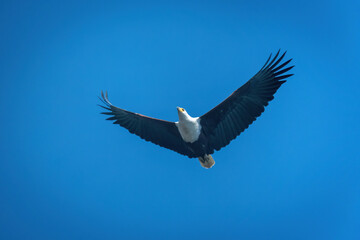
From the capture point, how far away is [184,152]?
11844 mm

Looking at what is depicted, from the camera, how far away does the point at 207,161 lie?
1195 centimetres

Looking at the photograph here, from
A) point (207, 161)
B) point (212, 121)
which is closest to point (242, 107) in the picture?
point (212, 121)

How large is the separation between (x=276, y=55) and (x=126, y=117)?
14.9 feet

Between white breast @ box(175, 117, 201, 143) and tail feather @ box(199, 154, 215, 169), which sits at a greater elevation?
white breast @ box(175, 117, 201, 143)

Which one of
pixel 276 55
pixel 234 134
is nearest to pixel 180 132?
pixel 234 134

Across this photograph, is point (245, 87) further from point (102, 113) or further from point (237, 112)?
point (102, 113)

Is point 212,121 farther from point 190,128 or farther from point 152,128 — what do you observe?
point 152,128

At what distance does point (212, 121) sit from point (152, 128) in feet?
5.89

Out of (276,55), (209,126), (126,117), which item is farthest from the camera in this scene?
(126,117)

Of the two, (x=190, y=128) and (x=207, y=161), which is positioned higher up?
(x=190, y=128)

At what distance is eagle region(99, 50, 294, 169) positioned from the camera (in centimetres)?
1064

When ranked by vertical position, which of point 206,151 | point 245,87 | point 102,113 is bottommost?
point 206,151

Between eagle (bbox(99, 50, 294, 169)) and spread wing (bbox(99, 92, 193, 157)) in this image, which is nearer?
eagle (bbox(99, 50, 294, 169))

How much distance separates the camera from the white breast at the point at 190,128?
11.2 metres
